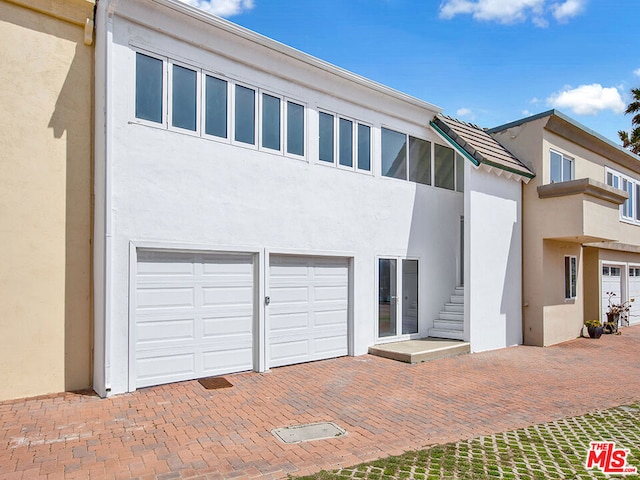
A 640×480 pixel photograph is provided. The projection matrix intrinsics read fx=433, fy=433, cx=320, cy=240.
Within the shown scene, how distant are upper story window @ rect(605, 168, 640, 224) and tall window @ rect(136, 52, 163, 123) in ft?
54.2

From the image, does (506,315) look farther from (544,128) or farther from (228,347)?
(228,347)

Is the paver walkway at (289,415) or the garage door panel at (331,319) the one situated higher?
the garage door panel at (331,319)

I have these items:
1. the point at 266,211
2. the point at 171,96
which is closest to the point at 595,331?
the point at 266,211

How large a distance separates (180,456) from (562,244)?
12995mm

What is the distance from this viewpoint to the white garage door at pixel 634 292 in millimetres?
18219

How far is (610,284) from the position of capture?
16.8 metres

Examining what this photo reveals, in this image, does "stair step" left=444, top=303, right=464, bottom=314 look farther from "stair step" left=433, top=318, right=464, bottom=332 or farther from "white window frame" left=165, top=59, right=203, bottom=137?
"white window frame" left=165, top=59, right=203, bottom=137

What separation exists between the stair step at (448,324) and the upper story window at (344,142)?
186 inches

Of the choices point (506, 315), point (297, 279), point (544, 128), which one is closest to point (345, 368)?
point (297, 279)

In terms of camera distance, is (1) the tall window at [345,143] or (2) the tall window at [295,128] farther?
(1) the tall window at [345,143]

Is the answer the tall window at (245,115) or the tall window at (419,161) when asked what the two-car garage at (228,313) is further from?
the tall window at (419,161)

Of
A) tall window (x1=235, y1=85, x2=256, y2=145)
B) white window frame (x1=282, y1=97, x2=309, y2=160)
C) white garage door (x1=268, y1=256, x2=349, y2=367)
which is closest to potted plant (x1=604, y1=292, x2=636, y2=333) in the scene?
white garage door (x1=268, y1=256, x2=349, y2=367)

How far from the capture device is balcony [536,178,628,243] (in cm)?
1202

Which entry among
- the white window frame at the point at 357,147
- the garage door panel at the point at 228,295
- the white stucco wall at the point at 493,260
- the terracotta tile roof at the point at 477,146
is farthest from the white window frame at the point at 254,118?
the white stucco wall at the point at 493,260
